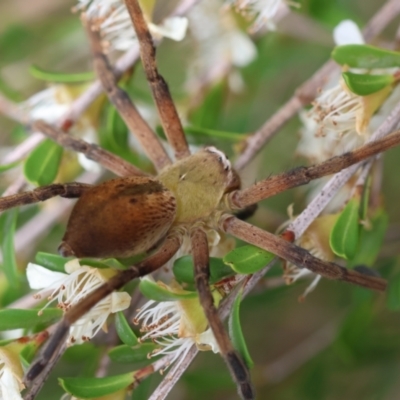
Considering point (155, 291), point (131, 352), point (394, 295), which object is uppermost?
point (155, 291)

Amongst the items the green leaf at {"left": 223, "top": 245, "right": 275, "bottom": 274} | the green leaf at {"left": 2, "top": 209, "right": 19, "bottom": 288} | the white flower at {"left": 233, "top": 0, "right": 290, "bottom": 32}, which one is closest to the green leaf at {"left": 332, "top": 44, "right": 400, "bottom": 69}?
the white flower at {"left": 233, "top": 0, "right": 290, "bottom": 32}

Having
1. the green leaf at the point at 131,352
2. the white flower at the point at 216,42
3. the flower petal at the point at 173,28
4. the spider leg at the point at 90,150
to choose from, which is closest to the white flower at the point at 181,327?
the green leaf at the point at 131,352

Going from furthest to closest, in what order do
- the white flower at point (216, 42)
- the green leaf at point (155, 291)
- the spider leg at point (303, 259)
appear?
the white flower at point (216, 42), the spider leg at point (303, 259), the green leaf at point (155, 291)

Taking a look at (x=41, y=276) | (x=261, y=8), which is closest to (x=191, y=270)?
(x=41, y=276)

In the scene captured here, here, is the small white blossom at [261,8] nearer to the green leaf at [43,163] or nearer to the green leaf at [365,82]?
the green leaf at [365,82]

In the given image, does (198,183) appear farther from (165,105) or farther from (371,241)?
(371,241)
